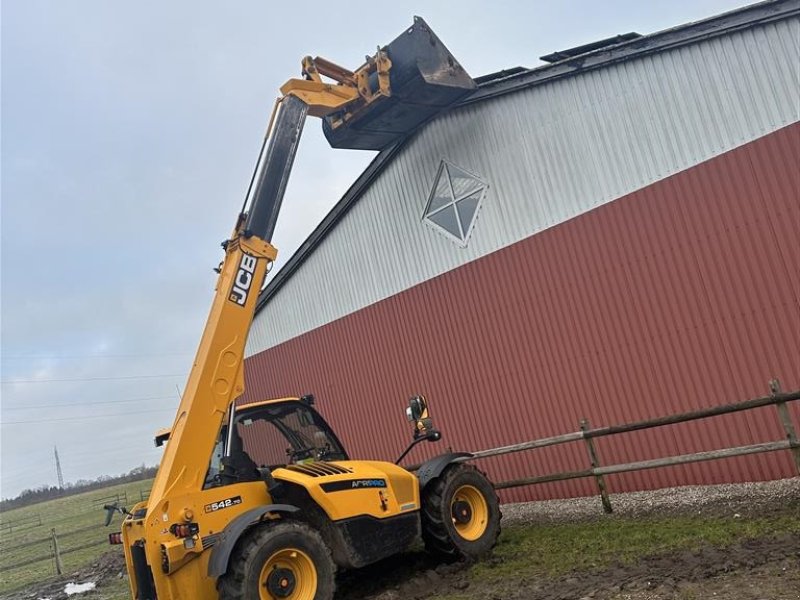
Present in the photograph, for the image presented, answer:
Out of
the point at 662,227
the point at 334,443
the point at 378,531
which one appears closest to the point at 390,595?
the point at 378,531

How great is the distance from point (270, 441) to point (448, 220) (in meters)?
5.98

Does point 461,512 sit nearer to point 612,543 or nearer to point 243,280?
point 612,543

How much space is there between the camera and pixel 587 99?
9.47 meters

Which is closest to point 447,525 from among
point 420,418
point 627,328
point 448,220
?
point 420,418

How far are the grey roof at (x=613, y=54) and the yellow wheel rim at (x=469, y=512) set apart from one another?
635cm

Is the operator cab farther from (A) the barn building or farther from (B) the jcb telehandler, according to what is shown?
(A) the barn building

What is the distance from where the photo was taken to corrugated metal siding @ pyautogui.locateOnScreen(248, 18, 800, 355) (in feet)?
26.3

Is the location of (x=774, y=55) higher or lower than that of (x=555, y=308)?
higher

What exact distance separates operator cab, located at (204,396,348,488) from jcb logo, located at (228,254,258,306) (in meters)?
1.15

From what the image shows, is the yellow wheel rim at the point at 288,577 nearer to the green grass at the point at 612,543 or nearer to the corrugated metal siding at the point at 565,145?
the green grass at the point at 612,543

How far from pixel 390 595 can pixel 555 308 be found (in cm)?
526

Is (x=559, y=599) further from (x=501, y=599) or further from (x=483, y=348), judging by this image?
(x=483, y=348)

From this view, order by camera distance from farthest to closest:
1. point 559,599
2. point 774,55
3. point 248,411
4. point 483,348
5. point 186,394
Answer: point 483,348
point 774,55
point 248,411
point 186,394
point 559,599

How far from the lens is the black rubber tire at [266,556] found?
5156 mm
